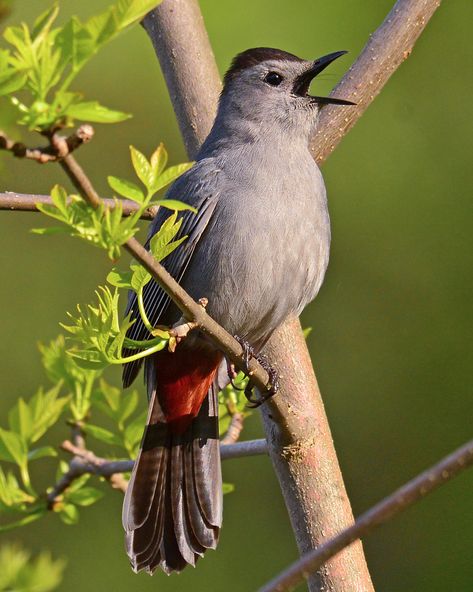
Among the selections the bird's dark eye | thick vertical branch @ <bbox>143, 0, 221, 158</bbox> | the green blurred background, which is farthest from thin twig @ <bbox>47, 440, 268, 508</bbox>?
the green blurred background

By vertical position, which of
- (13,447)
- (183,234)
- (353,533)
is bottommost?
(13,447)

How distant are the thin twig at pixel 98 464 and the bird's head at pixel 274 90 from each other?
120 cm

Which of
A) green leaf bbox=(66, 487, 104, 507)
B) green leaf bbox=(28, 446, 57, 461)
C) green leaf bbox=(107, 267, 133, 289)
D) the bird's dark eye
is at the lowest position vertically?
green leaf bbox=(66, 487, 104, 507)

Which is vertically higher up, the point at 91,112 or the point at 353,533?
the point at 91,112

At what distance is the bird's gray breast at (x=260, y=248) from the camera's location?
3275 millimetres

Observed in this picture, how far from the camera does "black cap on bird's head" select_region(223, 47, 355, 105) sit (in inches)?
150

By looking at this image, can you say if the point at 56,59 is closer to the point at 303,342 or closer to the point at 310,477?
the point at 310,477

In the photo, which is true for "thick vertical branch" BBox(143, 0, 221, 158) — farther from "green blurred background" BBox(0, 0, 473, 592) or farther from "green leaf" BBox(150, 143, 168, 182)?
"green leaf" BBox(150, 143, 168, 182)

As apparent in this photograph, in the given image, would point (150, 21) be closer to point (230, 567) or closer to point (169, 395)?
point (169, 395)

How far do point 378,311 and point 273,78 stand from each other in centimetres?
160

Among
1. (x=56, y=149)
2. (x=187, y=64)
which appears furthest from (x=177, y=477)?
(x=56, y=149)

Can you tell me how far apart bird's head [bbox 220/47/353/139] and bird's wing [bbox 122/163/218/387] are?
0.42 meters

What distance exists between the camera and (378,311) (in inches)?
200

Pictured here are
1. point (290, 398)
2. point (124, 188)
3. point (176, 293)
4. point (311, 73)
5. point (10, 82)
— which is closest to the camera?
point (10, 82)
